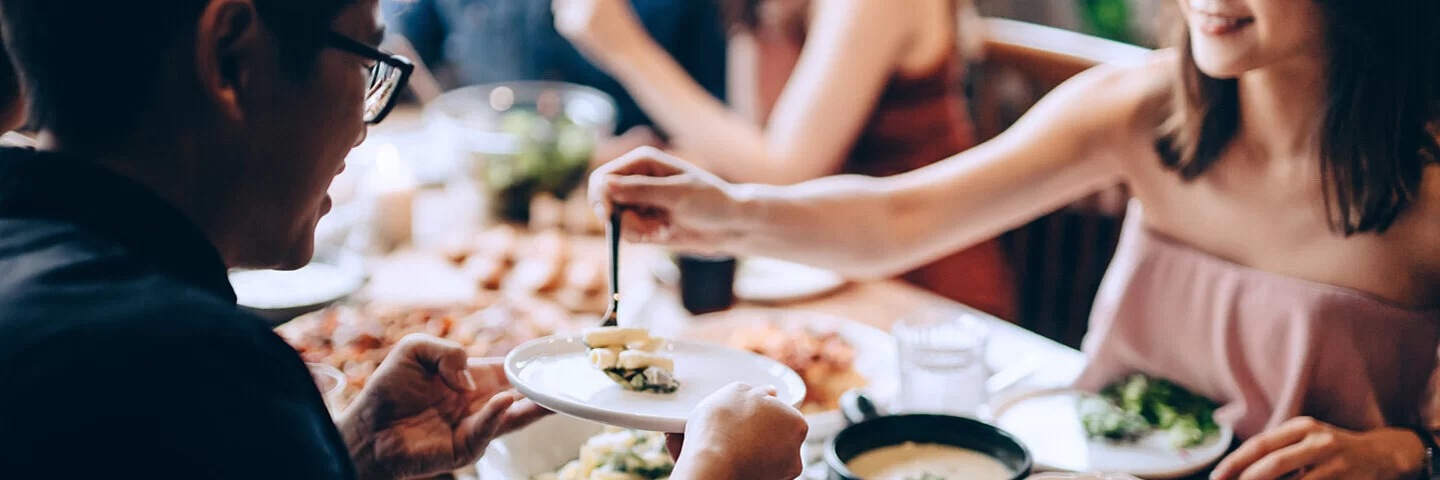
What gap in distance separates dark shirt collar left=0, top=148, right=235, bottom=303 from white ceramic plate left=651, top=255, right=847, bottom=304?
1189 millimetres

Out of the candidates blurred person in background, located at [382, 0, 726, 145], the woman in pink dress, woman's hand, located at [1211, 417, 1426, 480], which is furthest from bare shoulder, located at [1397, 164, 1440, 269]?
blurred person in background, located at [382, 0, 726, 145]

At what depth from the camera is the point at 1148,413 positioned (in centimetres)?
143

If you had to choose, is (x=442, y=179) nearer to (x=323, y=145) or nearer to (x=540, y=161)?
(x=540, y=161)

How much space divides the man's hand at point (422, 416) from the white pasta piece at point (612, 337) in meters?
0.09

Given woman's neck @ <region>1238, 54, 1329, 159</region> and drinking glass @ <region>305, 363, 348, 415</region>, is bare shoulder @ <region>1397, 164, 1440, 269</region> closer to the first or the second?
woman's neck @ <region>1238, 54, 1329, 159</region>

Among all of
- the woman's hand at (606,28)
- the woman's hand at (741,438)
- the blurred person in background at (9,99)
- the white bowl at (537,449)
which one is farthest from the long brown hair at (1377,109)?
the woman's hand at (606,28)

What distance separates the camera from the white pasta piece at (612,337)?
1172 mm

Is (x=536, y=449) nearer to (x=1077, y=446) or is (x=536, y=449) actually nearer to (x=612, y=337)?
(x=612, y=337)

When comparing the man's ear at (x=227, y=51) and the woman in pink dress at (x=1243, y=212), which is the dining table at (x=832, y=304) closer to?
the woman in pink dress at (x=1243, y=212)

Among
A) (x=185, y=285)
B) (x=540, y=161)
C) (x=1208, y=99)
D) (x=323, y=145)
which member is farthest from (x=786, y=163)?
(x=185, y=285)

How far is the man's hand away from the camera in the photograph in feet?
3.82

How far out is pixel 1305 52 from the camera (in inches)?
53.2

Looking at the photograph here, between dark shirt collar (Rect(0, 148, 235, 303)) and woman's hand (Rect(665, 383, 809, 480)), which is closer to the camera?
dark shirt collar (Rect(0, 148, 235, 303))

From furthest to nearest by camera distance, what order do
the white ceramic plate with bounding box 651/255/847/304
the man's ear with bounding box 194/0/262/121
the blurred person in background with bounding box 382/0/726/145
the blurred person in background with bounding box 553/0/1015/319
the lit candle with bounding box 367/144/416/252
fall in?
the blurred person in background with bounding box 382/0/726/145, the blurred person in background with bounding box 553/0/1015/319, the lit candle with bounding box 367/144/416/252, the white ceramic plate with bounding box 651/255/847/304, the man's ear with bounding box 194/0/262/121
